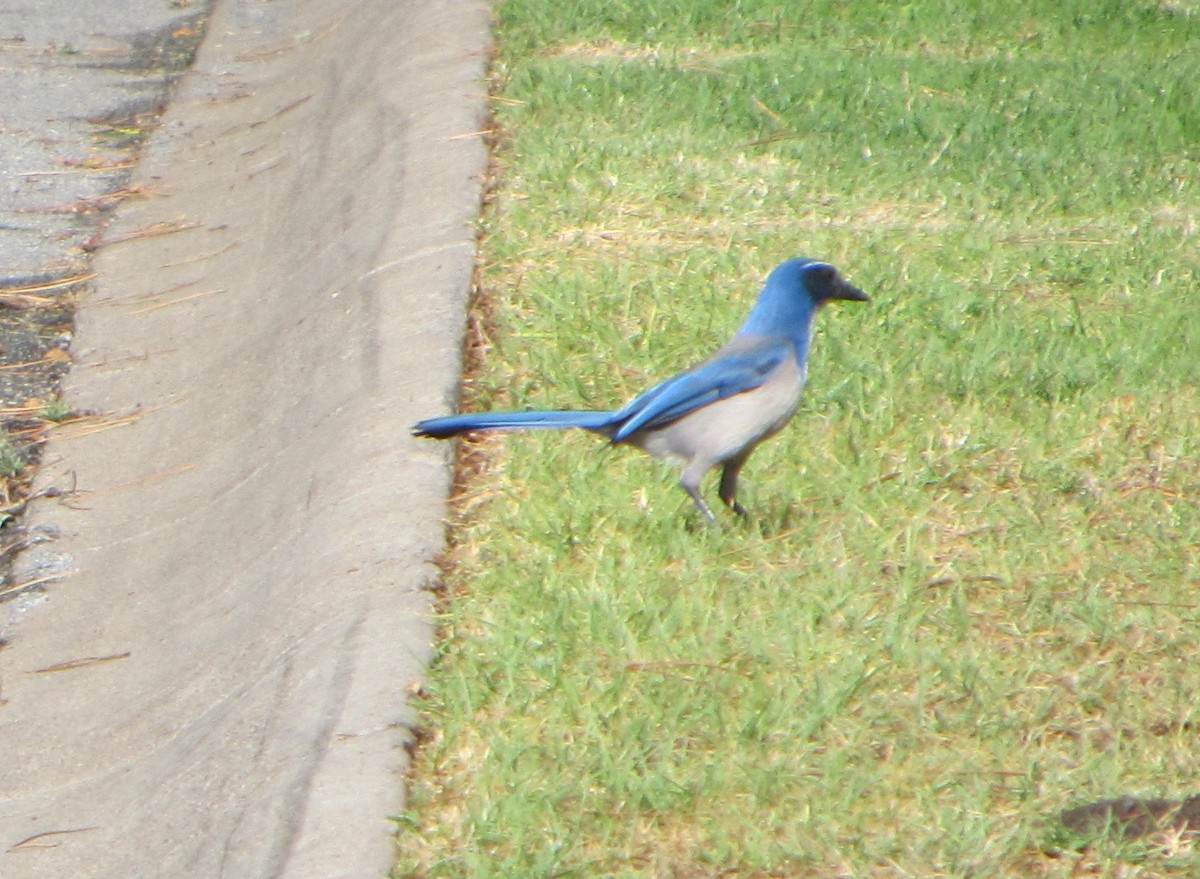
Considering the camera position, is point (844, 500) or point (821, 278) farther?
point (821, 278)

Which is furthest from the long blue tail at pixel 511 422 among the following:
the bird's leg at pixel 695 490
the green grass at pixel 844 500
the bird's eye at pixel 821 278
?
the bird's eye at pixel 821 278

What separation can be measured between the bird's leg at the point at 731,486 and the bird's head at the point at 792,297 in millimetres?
352

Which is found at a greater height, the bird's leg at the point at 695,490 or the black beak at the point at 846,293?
the black beak at the point at 846,293

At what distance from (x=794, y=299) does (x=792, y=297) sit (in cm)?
1

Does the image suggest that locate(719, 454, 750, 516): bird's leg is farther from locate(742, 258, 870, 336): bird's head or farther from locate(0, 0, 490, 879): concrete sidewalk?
locate(0, 0, 490, 879): concrete sidewalk

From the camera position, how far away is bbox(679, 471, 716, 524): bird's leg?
14.3 ft

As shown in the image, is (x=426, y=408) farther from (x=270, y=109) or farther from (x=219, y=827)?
(x=270, y=109)

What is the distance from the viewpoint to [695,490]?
4.38 m

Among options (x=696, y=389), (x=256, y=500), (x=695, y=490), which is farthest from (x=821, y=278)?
(x=256, y=500)

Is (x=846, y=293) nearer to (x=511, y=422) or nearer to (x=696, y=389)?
(x=696, y=389)

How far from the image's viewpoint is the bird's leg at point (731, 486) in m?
4.46

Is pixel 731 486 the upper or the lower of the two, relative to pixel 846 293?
lower

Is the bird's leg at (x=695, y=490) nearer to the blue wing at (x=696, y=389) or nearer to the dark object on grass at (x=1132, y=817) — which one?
the blue wing at (x=696, y=389)

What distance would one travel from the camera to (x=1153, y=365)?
5227 millimetres
